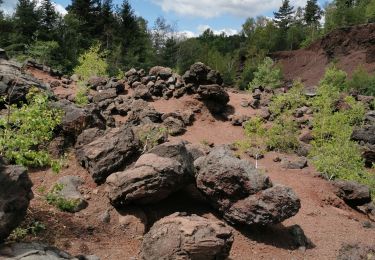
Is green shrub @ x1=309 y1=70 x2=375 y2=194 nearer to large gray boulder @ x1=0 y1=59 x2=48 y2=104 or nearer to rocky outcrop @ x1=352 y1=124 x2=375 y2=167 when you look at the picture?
rocky outcrop @ x1=352 y1=124 x2=375 y2=167

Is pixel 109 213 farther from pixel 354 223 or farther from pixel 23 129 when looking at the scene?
pixel 354 223

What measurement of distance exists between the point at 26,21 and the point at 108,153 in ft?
113

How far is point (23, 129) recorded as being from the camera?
7984 mm

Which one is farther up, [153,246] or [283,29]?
[283,29]

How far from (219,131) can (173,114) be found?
10.1ft

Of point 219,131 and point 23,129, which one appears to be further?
point 219,131

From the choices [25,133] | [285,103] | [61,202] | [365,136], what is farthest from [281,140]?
[25,133]

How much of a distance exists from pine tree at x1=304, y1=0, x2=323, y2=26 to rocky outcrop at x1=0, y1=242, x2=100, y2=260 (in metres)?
97.0

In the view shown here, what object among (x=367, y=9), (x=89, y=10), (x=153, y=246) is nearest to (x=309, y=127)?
(x=153, y=246)

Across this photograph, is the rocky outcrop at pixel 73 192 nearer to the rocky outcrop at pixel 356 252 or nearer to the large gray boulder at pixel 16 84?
the large gray boulder at pixel 16 84

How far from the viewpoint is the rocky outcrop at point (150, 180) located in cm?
885

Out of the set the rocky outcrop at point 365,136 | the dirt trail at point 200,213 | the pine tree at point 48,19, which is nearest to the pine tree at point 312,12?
the pine tree at point 48,19

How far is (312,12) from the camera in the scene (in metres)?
94.7

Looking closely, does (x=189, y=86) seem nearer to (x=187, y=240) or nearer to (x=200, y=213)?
(x=200, y=213)
